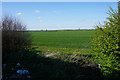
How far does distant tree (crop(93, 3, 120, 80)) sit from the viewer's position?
13.4 feet

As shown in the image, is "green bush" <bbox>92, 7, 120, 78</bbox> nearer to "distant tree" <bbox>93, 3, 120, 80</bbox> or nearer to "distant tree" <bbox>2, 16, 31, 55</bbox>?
"distant tree" <bbox>93, 3, 120, 80</bbox>

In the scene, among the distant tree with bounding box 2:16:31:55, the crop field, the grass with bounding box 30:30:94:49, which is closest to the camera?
the distant tree with bounding box 2:16:31:55

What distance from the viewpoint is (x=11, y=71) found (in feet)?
15.4

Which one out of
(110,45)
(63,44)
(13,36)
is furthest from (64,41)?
(110,45)

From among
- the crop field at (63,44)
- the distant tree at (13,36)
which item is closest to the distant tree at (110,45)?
the crop field at (63,44)

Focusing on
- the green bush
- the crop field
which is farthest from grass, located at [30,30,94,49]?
the green bush

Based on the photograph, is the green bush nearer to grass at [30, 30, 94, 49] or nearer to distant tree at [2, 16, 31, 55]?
grass at [30, 30, 94, 49]

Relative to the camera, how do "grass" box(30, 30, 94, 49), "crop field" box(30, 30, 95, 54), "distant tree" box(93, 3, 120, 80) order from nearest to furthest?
"distant tree" box(93, 3, 120, 80), "crop field" box(30, 30, 95, 54), "grass" box(30, 30, 94, 49)

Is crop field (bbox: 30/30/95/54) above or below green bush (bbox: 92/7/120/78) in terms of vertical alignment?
below

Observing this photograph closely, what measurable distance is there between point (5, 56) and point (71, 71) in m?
3.14

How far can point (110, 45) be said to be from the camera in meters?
4.12

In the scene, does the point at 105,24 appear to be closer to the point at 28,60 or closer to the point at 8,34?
the point at 28,60

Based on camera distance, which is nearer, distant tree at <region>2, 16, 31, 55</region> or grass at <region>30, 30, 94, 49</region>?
distant tree at <region>2, 16, 31, 55</region>

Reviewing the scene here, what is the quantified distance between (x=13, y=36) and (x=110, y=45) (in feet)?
14.7
